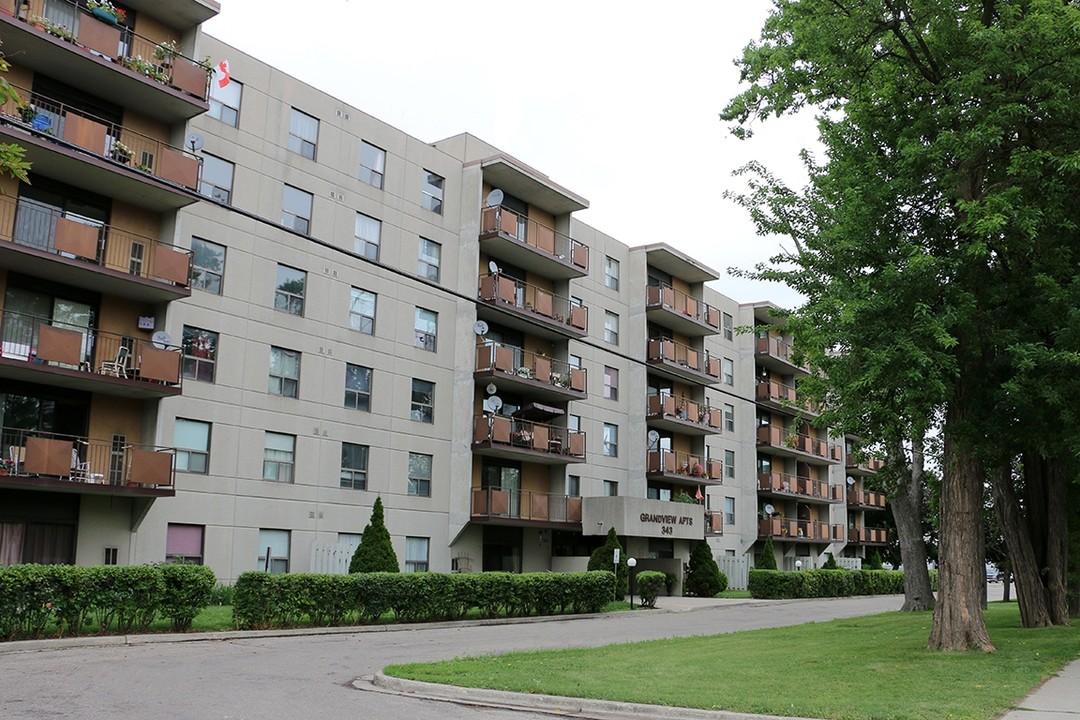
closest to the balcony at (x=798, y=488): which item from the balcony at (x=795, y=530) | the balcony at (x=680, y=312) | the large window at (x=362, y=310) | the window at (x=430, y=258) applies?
the balcony at (x=795, y=530)

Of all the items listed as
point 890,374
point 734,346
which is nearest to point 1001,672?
point 890,374

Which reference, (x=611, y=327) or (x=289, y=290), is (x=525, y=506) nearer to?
(x=611, y=327)

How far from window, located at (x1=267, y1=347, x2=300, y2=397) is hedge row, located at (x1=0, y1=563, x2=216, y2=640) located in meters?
9.20

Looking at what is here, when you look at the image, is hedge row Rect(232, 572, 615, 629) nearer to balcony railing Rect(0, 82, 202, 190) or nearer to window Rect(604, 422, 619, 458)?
balcony railing Rect(0, 82, 202, 190)

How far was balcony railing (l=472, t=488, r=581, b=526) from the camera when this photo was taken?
3341cm

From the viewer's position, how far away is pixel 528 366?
3678cm

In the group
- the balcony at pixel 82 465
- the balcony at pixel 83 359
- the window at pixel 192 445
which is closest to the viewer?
the balcony at pixel 82 465

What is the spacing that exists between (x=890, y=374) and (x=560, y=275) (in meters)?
23.9

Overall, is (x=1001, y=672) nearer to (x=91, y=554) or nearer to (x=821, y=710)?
(x=821, y=710)

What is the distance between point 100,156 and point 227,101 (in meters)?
6.17

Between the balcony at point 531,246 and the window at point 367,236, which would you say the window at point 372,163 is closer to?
the window at point 367,236

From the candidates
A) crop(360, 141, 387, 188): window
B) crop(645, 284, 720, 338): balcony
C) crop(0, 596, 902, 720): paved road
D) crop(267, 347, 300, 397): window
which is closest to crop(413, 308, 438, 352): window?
crop(360, 141, 387, 188): window

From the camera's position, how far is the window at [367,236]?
3116 centimetres

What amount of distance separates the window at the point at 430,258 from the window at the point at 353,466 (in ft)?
20.9
